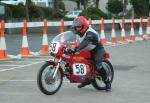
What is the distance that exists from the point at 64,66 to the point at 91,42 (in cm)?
68

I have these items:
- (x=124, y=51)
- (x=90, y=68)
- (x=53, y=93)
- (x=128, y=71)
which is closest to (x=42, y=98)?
(x=53, y=93)

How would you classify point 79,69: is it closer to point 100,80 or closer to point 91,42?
point 91,42

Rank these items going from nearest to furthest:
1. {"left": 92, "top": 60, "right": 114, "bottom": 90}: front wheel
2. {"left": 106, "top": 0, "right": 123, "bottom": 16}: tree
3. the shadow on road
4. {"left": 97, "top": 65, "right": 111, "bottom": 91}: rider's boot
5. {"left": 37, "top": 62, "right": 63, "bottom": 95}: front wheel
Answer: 1. {"left": 37, "top": 62, "right": 63, "bottom": 95}: front wheel
2. {"left": 97, "top": 65, "right": 111, "bottom": 91}: rider's boot
3. {"left": 92, "top": 60, "right": 114, "bottom": 90}: front wheel
4. the shadow on road
5. {"left": 106, "top": 0, "right": 123, "bottom": 16}: tree

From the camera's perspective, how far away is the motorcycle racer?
10.4 m

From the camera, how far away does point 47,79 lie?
10.1 meters

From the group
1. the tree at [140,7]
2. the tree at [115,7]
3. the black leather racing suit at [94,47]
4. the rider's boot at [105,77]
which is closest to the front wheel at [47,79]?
the black leather racing suit at [94,47]

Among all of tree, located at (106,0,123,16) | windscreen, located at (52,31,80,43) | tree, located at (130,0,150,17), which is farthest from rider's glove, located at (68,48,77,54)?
tree, located at (106,0,123,16)

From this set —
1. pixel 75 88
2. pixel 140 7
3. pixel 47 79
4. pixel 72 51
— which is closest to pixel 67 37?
pixel 72 51

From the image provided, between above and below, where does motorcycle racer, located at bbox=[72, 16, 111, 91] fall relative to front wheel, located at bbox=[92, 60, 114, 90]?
above

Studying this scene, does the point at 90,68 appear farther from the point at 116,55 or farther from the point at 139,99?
the point at 116,55

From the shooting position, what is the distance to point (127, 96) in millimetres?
10094

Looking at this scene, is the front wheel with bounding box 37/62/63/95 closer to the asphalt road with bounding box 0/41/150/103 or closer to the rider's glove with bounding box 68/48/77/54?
the asphalt road with bounding box 0/41/150/103

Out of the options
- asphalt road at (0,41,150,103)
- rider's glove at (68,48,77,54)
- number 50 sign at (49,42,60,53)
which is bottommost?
asphalt road at (0,41,150,103)

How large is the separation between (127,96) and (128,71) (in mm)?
4055
